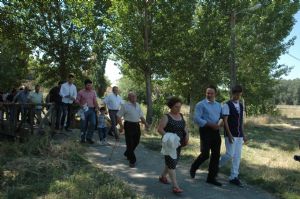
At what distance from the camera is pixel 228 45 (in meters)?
23.2

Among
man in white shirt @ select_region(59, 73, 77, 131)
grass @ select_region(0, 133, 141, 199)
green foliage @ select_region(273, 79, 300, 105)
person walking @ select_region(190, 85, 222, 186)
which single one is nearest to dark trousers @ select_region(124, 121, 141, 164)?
grass @ select_region(0, 133, 141, 199)

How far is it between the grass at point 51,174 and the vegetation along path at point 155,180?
0.40m

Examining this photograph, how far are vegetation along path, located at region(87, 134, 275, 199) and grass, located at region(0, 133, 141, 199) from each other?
400 millimetres

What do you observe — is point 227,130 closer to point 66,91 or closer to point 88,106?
point 88,106

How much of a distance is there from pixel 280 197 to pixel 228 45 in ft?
50.7

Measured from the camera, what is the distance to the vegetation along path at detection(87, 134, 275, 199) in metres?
8.27

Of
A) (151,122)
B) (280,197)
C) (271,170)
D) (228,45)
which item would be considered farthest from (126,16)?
(280,197)

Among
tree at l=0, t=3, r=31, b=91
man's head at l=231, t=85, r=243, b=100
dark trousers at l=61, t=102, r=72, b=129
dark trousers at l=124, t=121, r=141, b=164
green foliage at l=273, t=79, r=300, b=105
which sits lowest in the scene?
dark trousers at l=124, t=121, r=141, b=164

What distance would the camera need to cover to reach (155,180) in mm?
9031

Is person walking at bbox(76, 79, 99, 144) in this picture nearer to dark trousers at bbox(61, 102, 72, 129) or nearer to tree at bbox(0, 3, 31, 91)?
dark trousers at bbox(61, 102, 72, 129)

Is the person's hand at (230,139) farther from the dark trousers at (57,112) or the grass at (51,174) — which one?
the dark trousers at (57,112)

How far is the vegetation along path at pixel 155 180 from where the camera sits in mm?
8266

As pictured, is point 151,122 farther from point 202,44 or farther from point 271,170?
point 271,170

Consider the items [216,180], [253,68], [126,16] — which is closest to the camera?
[216,180]
